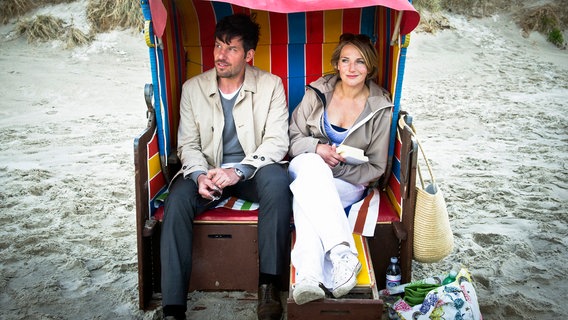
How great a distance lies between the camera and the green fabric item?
9.99ft

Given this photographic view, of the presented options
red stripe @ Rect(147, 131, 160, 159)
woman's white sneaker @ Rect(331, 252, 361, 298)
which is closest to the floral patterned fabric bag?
woman's white sneaker @ Rect(331, 252, 361, 298)

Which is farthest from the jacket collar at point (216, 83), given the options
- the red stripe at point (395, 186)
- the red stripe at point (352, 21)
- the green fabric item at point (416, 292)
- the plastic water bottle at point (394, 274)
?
the green fabric item at point (416, 292)

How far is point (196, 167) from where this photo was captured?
3.40 metres

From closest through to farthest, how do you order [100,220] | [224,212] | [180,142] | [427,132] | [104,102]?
[224,212] < [180,142] < [100,220] < [427,132] < [104,102]

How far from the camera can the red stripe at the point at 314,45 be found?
4121mm

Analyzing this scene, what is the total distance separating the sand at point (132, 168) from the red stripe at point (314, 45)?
1.76 m

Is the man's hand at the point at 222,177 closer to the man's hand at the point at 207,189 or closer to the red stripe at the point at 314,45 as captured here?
the man's hand at the point at 207,189

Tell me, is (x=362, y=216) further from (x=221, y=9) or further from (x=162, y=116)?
(x=221, y=9)

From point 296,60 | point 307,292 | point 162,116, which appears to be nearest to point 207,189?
point 162,116

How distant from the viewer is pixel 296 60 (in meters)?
4.21

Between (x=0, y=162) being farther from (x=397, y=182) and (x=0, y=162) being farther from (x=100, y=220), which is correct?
(x=397, y=182)

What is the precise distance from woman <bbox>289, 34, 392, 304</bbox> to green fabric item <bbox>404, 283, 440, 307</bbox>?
19.0 inches

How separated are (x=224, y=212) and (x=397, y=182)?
119cm

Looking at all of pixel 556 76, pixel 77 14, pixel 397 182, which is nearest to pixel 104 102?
pixel 77 14
